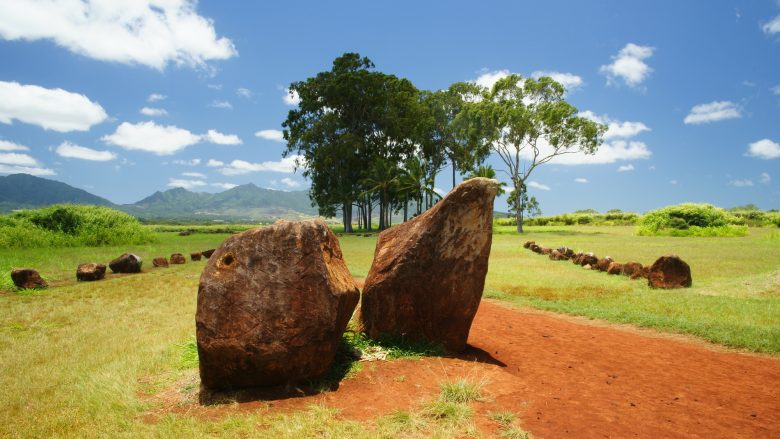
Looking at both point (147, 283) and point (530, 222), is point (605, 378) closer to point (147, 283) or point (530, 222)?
point (147, 283)

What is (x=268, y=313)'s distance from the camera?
603cm

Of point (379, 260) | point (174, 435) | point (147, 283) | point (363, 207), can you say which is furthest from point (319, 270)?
point (363, 207)

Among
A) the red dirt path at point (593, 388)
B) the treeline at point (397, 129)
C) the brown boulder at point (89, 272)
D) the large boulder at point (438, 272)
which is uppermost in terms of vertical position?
the treeline at point (397, 129)

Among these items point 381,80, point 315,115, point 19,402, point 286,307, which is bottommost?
point 19,402

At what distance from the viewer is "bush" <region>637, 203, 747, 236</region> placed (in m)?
36.5

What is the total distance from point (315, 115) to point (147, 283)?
4026 cm

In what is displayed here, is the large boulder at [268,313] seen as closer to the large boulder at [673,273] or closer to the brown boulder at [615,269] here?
the large boulder at [673,273]

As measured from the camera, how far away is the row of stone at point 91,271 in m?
14.7

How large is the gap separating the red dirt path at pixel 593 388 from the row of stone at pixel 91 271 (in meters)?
13.2

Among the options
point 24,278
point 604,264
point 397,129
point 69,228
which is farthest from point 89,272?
point 397,129

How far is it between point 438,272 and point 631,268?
12.6 m

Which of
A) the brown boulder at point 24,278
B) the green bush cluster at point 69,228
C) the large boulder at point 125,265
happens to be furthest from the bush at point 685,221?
the brown boulder at point 24,278

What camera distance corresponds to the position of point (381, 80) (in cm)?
5281

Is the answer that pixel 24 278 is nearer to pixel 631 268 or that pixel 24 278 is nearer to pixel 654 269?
pixel 654 269
